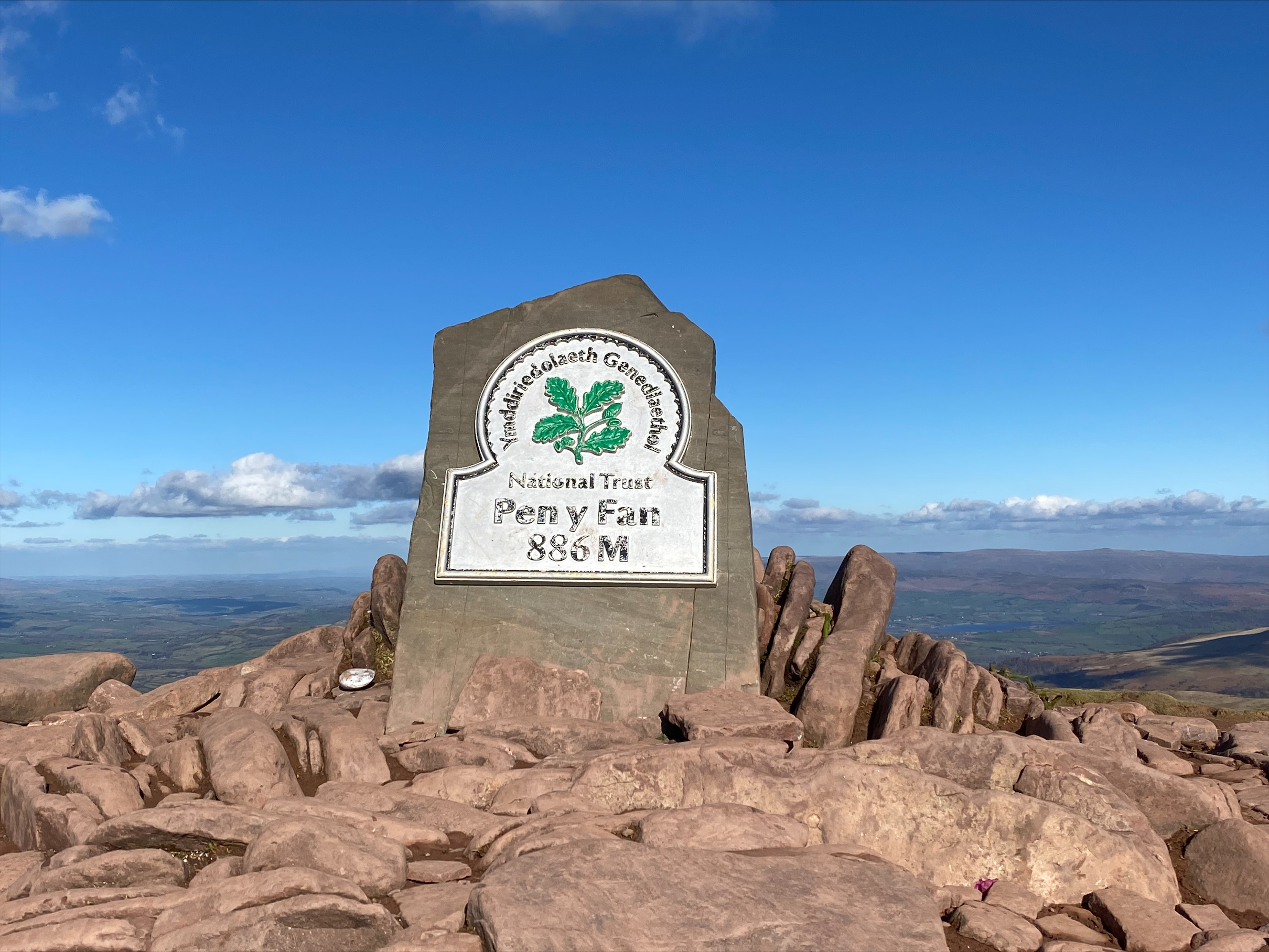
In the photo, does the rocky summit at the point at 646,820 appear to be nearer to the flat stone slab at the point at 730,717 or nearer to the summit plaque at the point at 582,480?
the flat stone slab at the point at 730,717

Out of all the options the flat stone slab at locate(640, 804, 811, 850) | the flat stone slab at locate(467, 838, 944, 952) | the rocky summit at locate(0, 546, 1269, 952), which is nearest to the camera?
the flat stone slab at locate(467, 838, 944, 952)

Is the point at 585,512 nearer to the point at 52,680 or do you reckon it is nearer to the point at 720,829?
the point at 720,829

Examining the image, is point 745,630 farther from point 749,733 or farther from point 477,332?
point 477,332

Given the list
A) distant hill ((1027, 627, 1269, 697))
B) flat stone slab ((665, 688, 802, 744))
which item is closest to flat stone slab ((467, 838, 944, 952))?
flat stone slab ((665, 688, 802, 744))

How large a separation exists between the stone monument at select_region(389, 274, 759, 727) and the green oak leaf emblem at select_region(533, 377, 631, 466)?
0.03 metres

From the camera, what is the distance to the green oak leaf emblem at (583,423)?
15.4 meters

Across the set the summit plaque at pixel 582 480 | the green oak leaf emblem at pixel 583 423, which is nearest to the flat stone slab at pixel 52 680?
the summit plaque at pixel 582 480

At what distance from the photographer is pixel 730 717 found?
12.4 m

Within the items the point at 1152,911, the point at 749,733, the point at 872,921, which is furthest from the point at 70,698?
the point at 1152,911

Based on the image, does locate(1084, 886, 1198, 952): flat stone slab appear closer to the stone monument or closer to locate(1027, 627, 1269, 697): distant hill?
the stone monument

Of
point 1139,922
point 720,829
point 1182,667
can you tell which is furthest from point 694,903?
point 1182,667

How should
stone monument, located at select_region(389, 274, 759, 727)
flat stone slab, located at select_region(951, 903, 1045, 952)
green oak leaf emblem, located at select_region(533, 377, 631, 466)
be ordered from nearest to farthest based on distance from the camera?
flat stone slab, located at select_region(951, 903, 1045, 952), stone monument, located at select_region(389, 274, 759, 727), green oak leaf emblem, located at select_region(533, 377, 631, 466)

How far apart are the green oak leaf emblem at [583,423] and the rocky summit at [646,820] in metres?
3.28

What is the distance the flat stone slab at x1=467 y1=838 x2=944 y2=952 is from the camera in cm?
642
